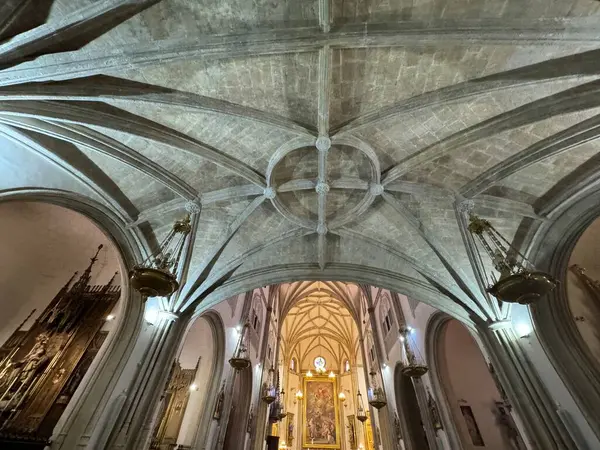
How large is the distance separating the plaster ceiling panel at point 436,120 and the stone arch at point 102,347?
21.2ft

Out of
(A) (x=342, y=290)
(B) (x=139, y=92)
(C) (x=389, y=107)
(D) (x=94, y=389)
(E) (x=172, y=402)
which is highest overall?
(A) (x=342, y=290)

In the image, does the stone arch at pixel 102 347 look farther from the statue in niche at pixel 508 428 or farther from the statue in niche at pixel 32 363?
the statue in niche at pixel 508 428

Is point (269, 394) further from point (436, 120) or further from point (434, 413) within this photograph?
point (436, 120)

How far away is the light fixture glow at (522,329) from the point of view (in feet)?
23.5

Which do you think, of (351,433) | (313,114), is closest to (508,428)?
(313,114)

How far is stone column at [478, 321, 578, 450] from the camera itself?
239 inches

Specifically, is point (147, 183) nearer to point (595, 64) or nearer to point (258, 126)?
point (258, 126)

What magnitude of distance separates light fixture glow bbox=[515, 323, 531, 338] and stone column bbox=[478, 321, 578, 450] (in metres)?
0.14

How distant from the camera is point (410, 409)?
1325 centimetres

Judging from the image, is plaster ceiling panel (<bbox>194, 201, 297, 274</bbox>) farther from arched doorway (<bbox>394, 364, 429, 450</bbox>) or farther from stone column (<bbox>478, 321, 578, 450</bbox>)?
arched doorway (<bbox>394, 364, 429, 450</bbox>)

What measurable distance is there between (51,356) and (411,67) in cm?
1179

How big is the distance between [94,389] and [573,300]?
1109cm

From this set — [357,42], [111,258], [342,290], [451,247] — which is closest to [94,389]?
[111,258]

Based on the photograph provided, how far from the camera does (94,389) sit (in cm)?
648
